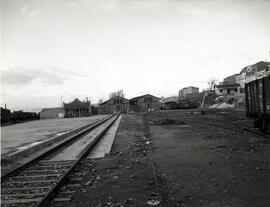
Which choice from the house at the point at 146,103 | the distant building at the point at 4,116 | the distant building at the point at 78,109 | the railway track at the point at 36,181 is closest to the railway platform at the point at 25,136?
the railway track at the point at 36,181

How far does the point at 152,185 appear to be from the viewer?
7.12 meters

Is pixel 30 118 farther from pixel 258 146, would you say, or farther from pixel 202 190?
pixel 202 190

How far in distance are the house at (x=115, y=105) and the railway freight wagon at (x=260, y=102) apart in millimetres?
89480

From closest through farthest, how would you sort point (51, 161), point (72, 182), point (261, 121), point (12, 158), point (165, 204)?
point (165, 204) < point (72, 182) < point (51, 161) < point (12, 158) < point (261, 121)

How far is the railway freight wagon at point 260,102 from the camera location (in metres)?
15.6

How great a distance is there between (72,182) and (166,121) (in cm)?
2164

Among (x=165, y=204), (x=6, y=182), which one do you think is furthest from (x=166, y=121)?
(x=165, y=204)

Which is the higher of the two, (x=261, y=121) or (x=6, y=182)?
(x=261, y=121)

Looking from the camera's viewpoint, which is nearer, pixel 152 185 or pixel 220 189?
pixel 220 189

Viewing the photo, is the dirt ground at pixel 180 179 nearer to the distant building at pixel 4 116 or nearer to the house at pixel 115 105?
the distant building at pixel 4 116

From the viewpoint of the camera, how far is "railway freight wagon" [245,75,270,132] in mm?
15586

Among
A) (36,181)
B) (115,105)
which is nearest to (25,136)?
(36,181)

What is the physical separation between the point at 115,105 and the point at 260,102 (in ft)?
306

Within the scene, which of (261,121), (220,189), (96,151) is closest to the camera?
(220,189)
